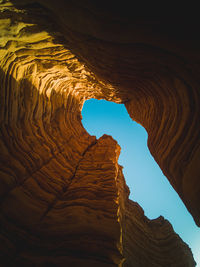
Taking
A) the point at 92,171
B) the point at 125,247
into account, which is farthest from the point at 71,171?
the point at 125,247

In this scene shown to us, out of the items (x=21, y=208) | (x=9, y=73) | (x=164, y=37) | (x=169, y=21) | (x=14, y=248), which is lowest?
(x=14, y=248)

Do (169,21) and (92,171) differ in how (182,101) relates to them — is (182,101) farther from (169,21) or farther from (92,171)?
(92,171)

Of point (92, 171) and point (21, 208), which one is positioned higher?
point (92, 171)

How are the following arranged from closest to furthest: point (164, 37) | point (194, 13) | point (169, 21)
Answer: point (194, 13), point (169, 21), point (164, 37)

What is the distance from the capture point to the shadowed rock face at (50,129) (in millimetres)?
3156

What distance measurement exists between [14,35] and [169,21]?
450 cm

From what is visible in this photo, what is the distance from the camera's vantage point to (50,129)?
7.76 meters

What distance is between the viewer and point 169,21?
2.56m

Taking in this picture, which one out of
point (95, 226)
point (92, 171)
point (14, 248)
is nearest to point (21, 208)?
point (14, 248)

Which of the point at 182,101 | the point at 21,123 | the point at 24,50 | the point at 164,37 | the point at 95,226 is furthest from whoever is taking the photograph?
the point at 21,123

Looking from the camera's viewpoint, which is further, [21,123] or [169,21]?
[21,123]

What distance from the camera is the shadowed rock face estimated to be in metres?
3.16

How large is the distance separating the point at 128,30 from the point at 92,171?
6.41 m

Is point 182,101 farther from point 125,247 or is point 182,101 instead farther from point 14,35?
point 125,247
